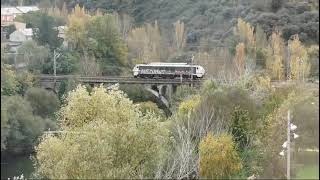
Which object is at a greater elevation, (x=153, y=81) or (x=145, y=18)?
(x=145, y=18)

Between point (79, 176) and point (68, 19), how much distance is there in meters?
22.3

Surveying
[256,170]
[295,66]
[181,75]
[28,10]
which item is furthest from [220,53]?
[256,170]

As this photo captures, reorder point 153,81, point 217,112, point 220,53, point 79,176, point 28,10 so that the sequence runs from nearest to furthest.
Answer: point 79,176 < point 217,112 < point 153,81 < point 220,53 < point 28,10

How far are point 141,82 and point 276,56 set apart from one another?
4.76 metres

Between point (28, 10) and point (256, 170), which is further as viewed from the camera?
point (28, 10)

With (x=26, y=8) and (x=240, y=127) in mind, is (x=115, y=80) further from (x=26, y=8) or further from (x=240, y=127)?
(x=26, y=8)

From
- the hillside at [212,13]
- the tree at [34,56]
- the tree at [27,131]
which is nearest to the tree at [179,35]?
the hillside at [212,13]

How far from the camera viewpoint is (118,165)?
28.8 feet

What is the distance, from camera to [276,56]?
22.7 m

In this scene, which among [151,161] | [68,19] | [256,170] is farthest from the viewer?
[68,19]

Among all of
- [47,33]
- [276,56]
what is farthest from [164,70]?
[47,33]

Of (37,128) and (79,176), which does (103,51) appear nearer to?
(37,128)

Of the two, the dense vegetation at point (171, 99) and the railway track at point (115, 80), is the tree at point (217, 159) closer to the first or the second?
the dense vegetation at point (171, 99)

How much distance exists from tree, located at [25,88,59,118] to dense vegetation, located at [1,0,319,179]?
59 mm
